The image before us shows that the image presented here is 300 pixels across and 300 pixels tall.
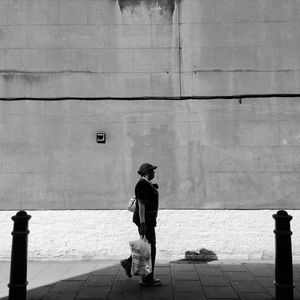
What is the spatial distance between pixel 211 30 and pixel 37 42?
328 centimetres

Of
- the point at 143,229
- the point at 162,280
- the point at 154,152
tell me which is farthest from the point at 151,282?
the point at 154,152

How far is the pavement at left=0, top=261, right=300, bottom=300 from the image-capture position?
4141mm

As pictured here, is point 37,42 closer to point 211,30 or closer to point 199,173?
point 211,30

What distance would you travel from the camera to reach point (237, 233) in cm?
580

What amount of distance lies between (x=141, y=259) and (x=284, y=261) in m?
1.68

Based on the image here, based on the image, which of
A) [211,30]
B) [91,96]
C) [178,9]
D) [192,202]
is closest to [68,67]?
[91,96]

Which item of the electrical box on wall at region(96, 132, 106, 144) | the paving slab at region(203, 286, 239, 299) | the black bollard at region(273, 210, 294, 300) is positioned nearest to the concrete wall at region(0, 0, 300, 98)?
the electrical box on wall at region(96, 132, 106, 144)

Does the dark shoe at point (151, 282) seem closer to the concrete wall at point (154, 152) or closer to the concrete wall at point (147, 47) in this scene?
the concrete wall at point (154, 152)

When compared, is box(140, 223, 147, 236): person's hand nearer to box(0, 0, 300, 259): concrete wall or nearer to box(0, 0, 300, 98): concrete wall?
box(0, 0, 300, 259): concrete wall

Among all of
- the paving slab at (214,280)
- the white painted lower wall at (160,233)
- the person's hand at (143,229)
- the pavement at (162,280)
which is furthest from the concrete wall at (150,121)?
the person's hand at (143,229)

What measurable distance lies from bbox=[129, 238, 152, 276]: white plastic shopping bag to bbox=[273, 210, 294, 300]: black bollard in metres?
1.53

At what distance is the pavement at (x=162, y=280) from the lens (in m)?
4.14

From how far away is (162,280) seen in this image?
15.5 feet

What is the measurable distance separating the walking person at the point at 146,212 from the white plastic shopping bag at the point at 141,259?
0.16 meters
